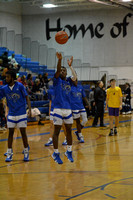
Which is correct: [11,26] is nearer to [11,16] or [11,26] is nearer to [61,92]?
[11,16]

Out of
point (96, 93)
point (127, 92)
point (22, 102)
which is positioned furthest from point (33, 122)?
point (22, 102)

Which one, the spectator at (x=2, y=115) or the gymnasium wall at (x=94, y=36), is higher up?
the gymnasium wall at (x=94, y=36)

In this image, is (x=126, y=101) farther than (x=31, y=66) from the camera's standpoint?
Yes

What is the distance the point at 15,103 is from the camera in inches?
340

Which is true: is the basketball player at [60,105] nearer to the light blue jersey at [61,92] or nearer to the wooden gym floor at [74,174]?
the light blue jersey at [61,92]

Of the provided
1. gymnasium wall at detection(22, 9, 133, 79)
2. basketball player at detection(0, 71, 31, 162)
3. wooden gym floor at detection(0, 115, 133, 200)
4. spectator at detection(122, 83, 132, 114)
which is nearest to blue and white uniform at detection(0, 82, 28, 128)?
basketball player at detection(0, 71, 31, 162)

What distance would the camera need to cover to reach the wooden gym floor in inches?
236

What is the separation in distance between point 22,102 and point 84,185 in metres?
2.91

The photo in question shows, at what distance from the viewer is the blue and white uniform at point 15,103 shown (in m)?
8.63

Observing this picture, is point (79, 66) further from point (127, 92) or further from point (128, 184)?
point (128, 184)

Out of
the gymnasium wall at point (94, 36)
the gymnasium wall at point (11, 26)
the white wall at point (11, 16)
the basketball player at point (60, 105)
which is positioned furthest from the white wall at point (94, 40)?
the basketball player at point (60, 105)

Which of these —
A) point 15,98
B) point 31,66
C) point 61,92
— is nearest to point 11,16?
point 31,66

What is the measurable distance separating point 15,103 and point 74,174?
223cm

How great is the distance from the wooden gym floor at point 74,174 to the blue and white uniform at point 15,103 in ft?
3.13
